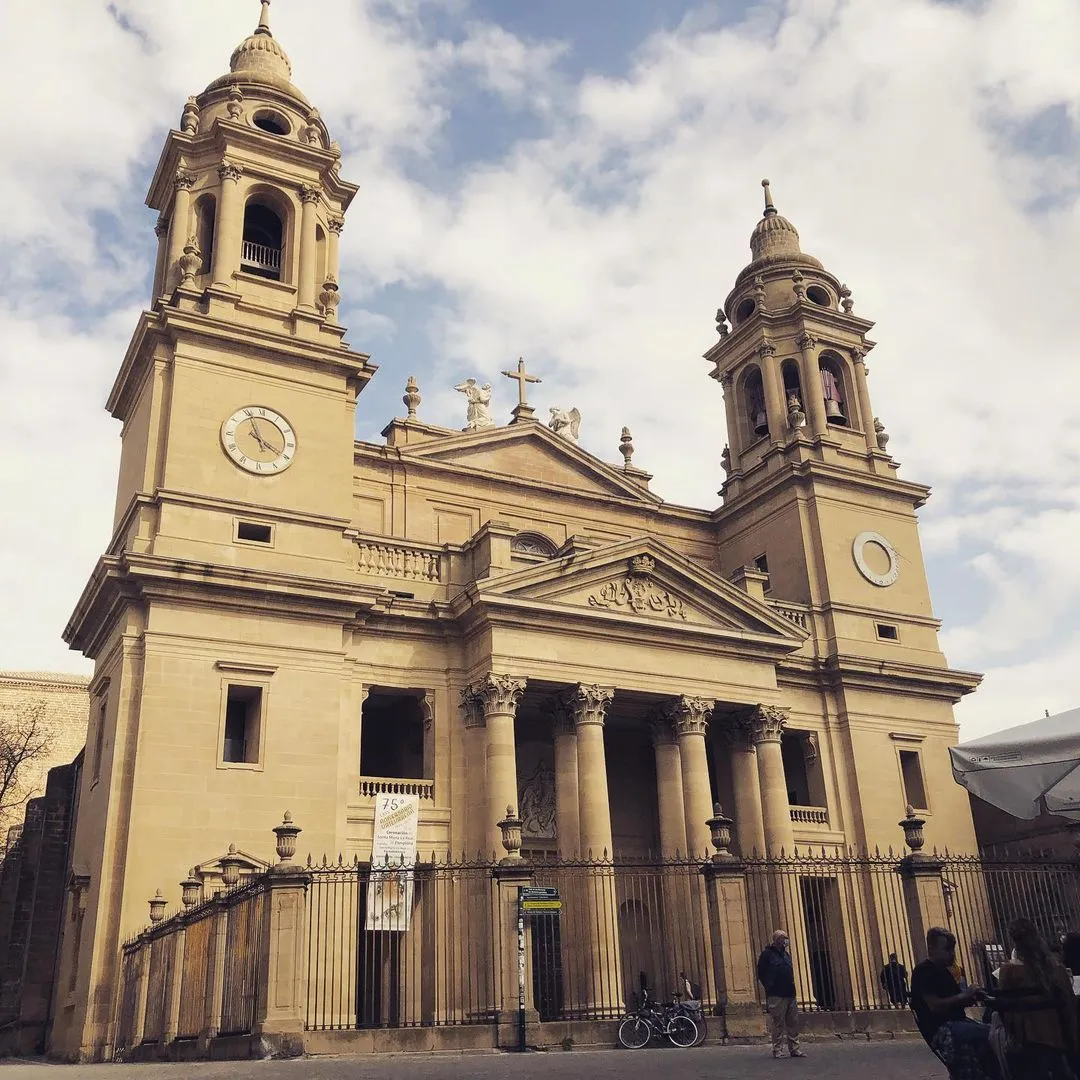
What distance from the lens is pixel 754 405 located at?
129 feet

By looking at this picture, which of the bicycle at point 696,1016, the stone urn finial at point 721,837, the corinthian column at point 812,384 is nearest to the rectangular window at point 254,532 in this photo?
the stone urn finial at point 721,837

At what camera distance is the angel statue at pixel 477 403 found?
3481 cm

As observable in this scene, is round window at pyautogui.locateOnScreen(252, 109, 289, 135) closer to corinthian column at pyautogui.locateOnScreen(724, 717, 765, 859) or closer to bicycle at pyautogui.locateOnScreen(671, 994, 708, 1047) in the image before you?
corinthian column at pyautogui.locateOnScreen(724, 717, 765, 859)

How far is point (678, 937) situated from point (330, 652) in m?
10.2

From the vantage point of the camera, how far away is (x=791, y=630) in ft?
99.9

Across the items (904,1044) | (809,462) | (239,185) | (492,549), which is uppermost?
(239,185)

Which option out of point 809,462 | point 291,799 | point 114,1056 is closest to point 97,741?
point 291,799

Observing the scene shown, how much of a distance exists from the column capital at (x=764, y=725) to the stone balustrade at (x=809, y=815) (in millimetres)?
2508

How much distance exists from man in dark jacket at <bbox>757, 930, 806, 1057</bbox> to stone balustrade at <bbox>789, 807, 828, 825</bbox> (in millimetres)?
14582

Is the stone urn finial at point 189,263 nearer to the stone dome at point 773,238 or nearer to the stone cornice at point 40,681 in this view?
the stone dome at point 773,238

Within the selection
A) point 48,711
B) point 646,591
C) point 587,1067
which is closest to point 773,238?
point 646,591

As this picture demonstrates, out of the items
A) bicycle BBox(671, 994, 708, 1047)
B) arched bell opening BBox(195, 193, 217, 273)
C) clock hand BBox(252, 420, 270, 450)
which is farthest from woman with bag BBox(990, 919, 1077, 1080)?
arched bell opening BBox(195, 193, 217, 273)

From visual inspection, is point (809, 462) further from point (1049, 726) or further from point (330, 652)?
point (1049, 726)

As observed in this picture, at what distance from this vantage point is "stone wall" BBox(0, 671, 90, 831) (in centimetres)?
5172
